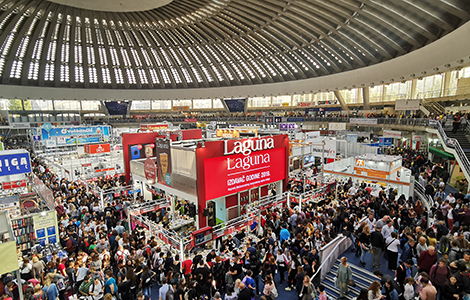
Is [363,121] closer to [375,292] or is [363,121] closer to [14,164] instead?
[375,292]

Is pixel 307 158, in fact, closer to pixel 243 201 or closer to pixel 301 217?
pixel 243 201

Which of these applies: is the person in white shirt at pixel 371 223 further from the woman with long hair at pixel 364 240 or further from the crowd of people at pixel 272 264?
the woman with long hair at pixel 364 240

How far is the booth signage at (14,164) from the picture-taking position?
11.3 meters

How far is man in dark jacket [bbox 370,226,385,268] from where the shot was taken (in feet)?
27.5

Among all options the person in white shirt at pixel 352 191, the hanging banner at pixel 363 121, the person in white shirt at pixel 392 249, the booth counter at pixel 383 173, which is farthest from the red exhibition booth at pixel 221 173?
the hanging banner at pixel 363 121

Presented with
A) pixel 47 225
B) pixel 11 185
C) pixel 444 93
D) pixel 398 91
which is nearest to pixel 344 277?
pixel 47 225

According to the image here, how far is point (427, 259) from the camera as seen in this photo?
6941mm

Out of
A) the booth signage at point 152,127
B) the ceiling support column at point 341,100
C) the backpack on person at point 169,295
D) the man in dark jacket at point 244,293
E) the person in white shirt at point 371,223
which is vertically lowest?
the backpack on person at point 169,295

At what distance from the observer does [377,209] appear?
503 inches

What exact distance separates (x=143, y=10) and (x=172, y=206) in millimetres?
30395

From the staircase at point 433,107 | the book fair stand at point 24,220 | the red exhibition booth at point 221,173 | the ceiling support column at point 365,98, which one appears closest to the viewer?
the book fair stand at point 24,220

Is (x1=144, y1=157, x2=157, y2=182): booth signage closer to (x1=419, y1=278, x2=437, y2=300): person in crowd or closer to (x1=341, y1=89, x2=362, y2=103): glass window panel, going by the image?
(x1=419, y1=278, x2=437, y2=300): person in crowd

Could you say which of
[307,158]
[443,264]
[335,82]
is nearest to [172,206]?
[443,264]

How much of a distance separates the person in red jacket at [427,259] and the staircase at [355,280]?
1.59 metres
